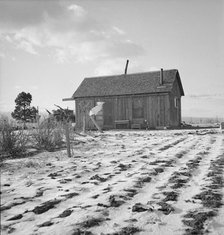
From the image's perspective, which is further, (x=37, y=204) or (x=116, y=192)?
(x=116, y=192)

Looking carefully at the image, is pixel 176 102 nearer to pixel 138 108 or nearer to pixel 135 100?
pixel 138 108

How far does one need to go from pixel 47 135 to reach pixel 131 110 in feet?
43.7

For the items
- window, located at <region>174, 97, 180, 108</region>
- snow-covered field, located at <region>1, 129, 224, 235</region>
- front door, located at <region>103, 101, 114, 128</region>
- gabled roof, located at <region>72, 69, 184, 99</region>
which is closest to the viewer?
snow-covered field, located at <region>1, 129, 224, 235</region>

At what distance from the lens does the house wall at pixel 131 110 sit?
19234 mm

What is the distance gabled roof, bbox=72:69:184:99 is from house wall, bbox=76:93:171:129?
0.41m

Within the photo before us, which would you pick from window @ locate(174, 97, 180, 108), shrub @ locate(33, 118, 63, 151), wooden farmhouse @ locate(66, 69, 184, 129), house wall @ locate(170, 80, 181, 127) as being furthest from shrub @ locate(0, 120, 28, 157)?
window @ locate(174, 97, 180, 108)

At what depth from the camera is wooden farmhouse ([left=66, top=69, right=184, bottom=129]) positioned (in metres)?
19.3

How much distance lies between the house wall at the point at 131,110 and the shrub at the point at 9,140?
1219 cm

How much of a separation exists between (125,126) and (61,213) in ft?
57.9

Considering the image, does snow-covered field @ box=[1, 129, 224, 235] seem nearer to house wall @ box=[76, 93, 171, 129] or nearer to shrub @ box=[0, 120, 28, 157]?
shrub @ box=[0, 120, 28, 157]

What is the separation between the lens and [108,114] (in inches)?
819

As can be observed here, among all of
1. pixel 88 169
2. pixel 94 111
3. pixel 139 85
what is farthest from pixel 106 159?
pixel 139 85

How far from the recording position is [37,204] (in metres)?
2.68

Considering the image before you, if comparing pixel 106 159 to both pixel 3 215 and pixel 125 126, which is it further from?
pixel 125 126
